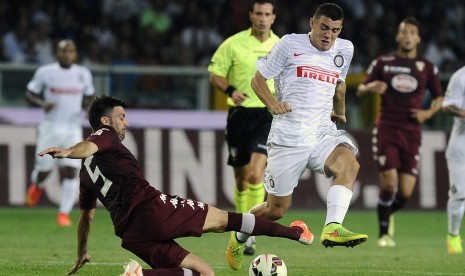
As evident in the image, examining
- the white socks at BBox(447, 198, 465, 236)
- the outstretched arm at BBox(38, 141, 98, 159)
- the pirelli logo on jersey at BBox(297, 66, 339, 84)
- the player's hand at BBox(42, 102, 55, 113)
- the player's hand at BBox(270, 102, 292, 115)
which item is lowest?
the white socks at BBox(447, 198, 465, 236)

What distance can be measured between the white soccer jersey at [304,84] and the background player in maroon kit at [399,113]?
3858mm

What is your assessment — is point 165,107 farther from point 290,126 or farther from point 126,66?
point 290,126

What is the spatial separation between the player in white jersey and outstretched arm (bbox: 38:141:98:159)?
5598 mm

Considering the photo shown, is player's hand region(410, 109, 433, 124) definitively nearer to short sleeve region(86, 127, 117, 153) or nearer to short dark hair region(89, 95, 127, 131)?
short dark hair region(89, 95, 127, 131)

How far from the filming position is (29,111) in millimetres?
17938

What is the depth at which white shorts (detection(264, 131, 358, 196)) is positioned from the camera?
31.7ft

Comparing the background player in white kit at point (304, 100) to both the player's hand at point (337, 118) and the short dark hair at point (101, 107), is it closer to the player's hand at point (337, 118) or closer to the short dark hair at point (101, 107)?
the player's hand at point (337, 118)

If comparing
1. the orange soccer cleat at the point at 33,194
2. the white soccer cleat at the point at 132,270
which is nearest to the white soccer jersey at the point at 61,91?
the orange soccer cleat at the point at 33,194

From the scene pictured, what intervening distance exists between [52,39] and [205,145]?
369 centimetres

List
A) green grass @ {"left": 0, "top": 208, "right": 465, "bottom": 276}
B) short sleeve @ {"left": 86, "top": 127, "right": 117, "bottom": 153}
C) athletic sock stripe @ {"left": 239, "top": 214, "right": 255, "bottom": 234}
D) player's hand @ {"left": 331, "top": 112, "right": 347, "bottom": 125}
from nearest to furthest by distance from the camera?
short sleeve @ {"left": 86, "top": 127, "right": 117, "bottom": 153}
athletic sock stripe @ {"left": 239, "top": 214, "right": 255, "bottom": 234}
player's hand @ {"left": 331, "top": 112, "right": 347, "bottom": 125}
green grass @ {"left": 0, "top": 208, "right": 465, "bottom": 276}

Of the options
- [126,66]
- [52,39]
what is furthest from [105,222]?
[52,39]

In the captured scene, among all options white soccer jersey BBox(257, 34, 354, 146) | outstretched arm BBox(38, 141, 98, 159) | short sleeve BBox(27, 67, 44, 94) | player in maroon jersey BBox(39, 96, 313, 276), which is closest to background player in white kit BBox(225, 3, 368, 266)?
white soccer jersey BBox(257, 34, 354, 146)

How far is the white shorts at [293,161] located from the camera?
9.65 meters

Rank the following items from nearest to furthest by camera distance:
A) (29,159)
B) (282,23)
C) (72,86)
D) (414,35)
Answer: (414,35)
(72,86)
(29,159)
(282,23)
